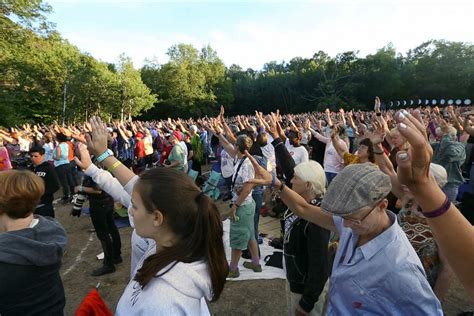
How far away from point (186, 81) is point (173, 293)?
150 feet

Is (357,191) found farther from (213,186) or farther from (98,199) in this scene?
(213,186)

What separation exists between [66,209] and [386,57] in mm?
51373

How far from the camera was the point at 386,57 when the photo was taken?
48.6 m

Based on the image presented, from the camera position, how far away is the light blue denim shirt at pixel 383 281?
5.08 feet

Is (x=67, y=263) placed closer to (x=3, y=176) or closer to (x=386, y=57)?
(x=3, y=176)

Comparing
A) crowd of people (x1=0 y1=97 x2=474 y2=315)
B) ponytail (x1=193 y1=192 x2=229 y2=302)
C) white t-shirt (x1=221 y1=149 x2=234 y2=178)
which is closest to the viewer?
crowd of people (x1=0 y1=97 x2=474 y2=315)

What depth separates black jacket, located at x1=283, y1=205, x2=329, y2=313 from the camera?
8.03 feet

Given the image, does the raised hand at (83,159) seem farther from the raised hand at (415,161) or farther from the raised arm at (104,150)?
the raised hand at (415,161)

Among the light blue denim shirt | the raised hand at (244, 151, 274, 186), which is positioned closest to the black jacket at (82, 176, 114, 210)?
the raised hand at (244, 151, 274, 186)

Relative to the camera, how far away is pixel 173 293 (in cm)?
134

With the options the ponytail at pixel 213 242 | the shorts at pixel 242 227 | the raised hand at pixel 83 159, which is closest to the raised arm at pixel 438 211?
the ponytail at pixel 213 242

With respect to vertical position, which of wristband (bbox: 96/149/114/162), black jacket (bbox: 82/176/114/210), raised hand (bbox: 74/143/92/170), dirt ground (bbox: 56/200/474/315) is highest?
wristband (bbox: 96/149/114/162)

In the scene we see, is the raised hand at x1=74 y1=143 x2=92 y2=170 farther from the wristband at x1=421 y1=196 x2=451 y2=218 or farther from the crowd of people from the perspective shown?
the wristband at x1=421 y1=196 x2=451 y2=218

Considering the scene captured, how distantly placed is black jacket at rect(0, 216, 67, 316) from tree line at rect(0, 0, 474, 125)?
23.2 metres
